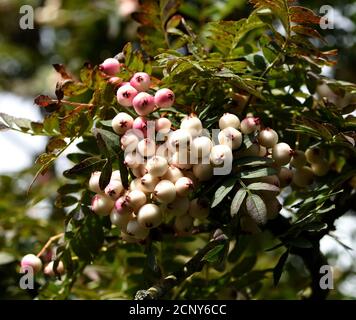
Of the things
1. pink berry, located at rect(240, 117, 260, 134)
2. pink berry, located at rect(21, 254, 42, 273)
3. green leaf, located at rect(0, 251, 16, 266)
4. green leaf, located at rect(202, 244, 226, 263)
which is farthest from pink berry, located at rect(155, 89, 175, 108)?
green leaf, located at rect(0, 251, 16, 266)

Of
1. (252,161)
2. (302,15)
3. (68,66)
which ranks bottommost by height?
(68,66)

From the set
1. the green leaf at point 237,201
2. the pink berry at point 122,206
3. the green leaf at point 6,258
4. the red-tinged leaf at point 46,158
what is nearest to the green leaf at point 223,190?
the green leaf at point 237,201

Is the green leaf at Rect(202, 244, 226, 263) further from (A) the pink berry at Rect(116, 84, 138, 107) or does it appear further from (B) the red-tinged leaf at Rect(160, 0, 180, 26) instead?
(B) the red-tinged leaf at Rect(160, 0, 180, 26)

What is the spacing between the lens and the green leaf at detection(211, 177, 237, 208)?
85 centimetres

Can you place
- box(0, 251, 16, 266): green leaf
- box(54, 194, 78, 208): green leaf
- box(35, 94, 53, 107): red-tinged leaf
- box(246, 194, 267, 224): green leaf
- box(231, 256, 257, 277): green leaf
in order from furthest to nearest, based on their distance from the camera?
1. box(0, 251, 16, 266): green leaf
2. box(231, 256, 257, 277): green leaf
3. box(54, 194, 78, 208): green leaf
4. box(35, 94, 53, 107): red-tinged leaf
5. box(246, 194, 267, 224): green leaf

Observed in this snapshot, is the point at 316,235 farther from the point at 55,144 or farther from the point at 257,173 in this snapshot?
the point at 55,144

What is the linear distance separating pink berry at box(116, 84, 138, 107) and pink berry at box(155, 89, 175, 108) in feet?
0.11

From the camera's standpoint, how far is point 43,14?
2639 mm

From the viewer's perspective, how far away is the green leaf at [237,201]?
2.78 ft

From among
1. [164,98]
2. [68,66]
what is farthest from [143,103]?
[68,66]

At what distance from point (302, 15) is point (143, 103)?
10.6 inches

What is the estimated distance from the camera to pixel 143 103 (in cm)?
90

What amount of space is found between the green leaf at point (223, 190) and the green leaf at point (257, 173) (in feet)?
0.05

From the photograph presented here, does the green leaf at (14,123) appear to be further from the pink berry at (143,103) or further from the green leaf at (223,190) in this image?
the green leaf at (223,190)
